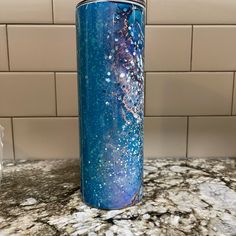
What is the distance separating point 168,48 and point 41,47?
261 mm

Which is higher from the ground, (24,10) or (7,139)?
(24,10)

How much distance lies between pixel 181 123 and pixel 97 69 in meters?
0.31

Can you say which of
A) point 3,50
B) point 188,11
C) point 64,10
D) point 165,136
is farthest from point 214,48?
point 3,50

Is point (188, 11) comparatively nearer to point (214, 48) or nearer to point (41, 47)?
point (214, 48)

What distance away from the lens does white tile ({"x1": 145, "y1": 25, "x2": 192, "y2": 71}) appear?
54 cm

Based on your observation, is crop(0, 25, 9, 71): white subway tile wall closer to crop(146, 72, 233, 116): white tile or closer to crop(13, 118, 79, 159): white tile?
crop(13, 118, 79, 159): white tile

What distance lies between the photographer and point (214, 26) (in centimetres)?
54

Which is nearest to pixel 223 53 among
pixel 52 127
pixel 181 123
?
pixel 181 123

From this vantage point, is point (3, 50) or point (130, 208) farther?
point (3, 50)

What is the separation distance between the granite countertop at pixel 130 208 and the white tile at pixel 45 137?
0.19ft

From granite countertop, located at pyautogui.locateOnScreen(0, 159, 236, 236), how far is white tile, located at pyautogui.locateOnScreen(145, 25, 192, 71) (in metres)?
0.21

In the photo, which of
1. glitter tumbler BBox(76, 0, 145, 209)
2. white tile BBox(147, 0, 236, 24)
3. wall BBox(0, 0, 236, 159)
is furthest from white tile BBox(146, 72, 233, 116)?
glitter tumbler BBox(76, 0, 145, 209)

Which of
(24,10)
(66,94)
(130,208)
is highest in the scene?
(24,10)

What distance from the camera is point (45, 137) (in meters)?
0.56
